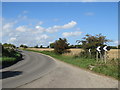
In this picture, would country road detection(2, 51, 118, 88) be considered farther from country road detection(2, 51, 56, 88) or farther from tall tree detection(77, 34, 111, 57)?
tall tree detection(77, 34, 111, 57)

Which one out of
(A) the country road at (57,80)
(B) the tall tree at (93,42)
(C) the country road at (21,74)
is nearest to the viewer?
(A) the country road at (57,80)

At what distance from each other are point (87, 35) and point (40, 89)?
66.1 ft

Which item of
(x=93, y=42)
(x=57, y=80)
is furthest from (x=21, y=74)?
(x=93, y=42)

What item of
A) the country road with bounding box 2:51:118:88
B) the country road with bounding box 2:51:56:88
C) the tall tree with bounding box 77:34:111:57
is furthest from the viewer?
the tall tree with bounding box 77:34:111:57

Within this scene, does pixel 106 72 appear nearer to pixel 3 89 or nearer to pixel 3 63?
pixel 3 89

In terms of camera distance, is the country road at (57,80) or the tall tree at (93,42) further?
the tall tree at (93,42)

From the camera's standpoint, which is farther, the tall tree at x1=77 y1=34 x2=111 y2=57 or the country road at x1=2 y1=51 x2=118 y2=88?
the tall tree at x1=77 y1=34 x2=111 y2=57

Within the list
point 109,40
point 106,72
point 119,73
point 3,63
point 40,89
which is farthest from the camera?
point 109,40

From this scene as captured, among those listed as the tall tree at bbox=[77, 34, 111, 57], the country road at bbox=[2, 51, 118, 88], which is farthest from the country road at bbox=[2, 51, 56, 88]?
the tall tree at bbox=[77, 34, 111, 57]

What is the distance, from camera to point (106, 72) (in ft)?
42.7

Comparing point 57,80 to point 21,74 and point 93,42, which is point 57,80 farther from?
point 93,42

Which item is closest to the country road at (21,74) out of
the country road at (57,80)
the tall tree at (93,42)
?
the country road at (57,80)

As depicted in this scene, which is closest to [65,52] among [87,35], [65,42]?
[65,42]

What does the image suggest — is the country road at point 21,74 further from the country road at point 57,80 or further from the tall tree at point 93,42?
the tall tree at point 93,42
